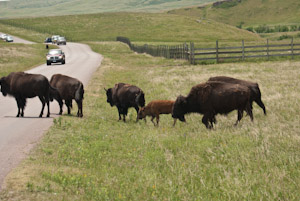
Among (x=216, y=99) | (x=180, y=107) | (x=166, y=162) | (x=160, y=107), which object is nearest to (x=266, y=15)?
(x=160, y=107)

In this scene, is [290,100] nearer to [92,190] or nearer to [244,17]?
[92,190]

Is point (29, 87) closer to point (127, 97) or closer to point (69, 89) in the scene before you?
point (69, 89)

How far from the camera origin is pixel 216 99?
11805 millimetres

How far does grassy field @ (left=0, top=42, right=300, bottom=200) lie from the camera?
6809mm

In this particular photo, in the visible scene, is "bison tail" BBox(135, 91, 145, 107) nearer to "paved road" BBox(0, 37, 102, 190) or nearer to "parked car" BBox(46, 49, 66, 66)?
"paved road" BBox(0, 37, 102, 190)

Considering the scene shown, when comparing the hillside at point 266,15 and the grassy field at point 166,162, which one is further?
the hillside at point 266,15

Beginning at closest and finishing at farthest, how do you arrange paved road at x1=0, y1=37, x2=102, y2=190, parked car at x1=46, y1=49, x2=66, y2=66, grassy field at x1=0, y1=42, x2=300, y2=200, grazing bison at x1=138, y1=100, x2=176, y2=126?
grassy field at x1=0, y1=42, x2=300, y2=200, paved road at x1=0, y1=37, x2=102, y2=190, grazing bison at x1=138, y1=100, x2=176, y2=126, parked car at x1=46, y1=49, x2=66, y2=66

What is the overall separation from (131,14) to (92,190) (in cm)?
15221

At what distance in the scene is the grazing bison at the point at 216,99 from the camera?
11750 mm

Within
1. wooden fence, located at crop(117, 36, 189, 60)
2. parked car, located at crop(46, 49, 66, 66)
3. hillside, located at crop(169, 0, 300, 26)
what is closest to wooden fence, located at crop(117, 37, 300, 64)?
wooden fence, located at crop(117, 36, 189, 60)

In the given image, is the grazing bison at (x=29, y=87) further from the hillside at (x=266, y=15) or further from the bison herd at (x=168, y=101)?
the hillside at (x=266, y=15)

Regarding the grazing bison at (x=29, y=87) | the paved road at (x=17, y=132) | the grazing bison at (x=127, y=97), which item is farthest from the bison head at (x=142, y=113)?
the grazing bison at (x=29, y=87)

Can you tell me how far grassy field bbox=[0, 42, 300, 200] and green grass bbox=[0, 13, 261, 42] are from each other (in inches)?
3722

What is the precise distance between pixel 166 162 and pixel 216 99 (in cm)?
370
